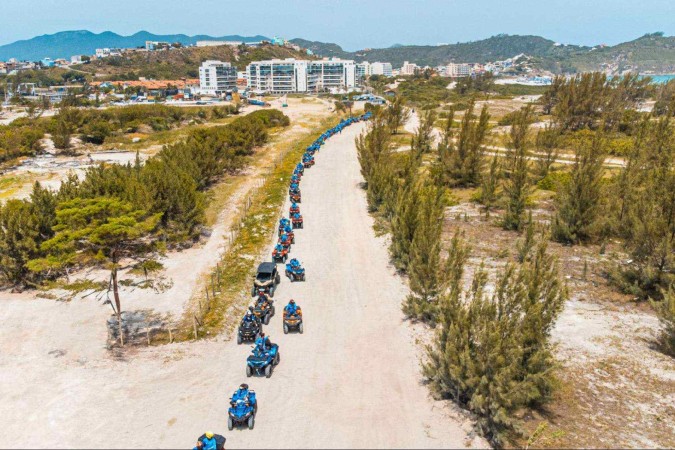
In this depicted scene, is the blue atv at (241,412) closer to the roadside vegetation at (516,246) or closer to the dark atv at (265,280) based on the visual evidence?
the roadside vegetation at (516,246)

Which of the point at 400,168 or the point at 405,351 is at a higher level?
the point at 400,168

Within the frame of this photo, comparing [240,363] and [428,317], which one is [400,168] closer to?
[428,317]

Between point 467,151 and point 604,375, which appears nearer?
point 604,375

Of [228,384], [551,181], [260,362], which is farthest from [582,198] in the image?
[228,384]

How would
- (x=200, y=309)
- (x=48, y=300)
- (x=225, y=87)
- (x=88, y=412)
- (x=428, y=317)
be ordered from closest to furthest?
(x=88, y=412) → (x=428, y=317) → (x=200, y=309) → (x=48, y=300) → (x=225, y=87)

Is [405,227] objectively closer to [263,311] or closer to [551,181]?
→ [263,311]

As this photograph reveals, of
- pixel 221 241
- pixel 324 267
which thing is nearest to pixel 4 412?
pixel 324 267

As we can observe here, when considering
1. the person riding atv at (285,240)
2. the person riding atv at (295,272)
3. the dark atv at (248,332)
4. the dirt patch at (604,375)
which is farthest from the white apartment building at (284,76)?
the dark atv at (248,332)
